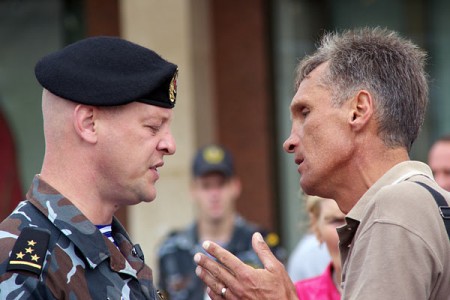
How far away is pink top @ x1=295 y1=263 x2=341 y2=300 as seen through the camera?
4214 mm

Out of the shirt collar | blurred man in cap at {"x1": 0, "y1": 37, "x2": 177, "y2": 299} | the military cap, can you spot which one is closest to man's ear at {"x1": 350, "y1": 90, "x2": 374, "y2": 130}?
the shirt collar

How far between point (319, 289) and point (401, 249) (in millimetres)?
1711

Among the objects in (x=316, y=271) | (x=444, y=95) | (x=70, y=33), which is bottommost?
(x=316, y=271)

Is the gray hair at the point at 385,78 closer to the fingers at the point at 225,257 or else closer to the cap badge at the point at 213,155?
the fingers at the point at 225,257

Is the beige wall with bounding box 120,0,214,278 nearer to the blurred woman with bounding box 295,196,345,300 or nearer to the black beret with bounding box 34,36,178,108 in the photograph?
the blurred woman with bounding box 295,196,345,300

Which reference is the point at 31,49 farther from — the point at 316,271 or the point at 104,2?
the point at 316,271

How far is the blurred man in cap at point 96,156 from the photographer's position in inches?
112

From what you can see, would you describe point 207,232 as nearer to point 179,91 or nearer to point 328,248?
point 179,91

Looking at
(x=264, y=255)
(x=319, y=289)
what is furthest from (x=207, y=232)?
(x=264, y=255)

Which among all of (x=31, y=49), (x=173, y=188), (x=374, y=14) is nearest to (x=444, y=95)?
(x=374, y=14)

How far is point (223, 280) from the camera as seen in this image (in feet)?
9.82

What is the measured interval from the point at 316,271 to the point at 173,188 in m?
2.09

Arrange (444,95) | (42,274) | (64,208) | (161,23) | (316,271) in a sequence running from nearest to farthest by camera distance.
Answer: (42,274) < (64,208) < (316,271) < (161,23) < (444,95)

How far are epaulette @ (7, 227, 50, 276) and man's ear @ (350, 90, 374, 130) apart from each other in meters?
0.96
